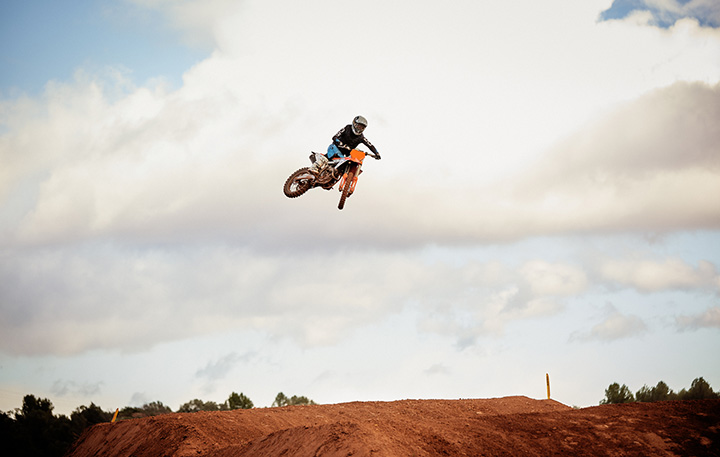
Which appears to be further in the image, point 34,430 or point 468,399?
point 34,430

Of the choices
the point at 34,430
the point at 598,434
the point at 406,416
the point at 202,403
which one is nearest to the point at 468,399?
the point at 406,416

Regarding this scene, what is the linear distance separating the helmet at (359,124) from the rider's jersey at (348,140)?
0.30m

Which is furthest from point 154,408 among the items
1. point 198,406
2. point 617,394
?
point 617,394

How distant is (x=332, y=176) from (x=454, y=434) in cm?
798

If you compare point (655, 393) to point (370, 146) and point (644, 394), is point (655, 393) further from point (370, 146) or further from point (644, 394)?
point (370, 146)

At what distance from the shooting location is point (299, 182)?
61.7 feet

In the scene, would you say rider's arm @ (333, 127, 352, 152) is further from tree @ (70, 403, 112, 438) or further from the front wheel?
tree @ (70, 403, 112, 438)

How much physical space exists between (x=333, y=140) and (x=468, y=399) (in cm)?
1413

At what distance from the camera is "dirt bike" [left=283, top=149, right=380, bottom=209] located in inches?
708

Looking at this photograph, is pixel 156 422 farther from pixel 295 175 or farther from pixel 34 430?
pixel 34 430

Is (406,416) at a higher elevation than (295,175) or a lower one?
lower

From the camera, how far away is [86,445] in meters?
27.2

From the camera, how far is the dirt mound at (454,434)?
582 inches

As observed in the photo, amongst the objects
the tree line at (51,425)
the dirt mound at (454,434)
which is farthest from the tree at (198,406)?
the dirt mound at (454,434)
